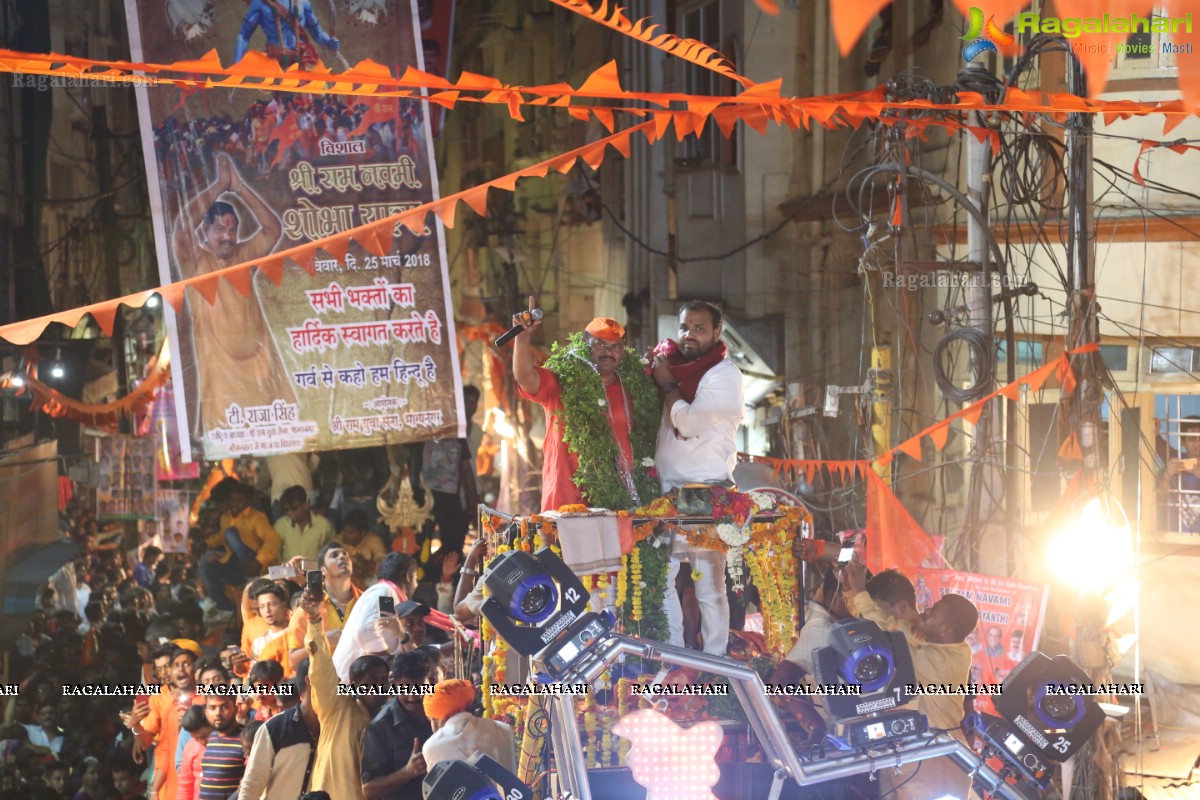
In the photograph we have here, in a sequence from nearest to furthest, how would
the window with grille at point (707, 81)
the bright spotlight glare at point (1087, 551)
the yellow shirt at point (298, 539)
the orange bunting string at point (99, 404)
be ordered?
the bright spotlight glare at point (1087, 551) → the orange bunting string at point (99, 404) → the yellow shirt at point (298, 539) → the window with grille at point (707, 81)

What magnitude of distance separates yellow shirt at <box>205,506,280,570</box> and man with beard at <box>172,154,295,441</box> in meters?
0.92

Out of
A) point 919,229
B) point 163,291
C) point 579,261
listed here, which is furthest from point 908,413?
point 163,291

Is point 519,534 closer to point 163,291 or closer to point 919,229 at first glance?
point 163,291

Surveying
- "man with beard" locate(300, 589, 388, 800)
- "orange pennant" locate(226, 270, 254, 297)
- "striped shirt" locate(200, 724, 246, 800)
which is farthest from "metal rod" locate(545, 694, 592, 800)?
"orange pennant" locate(226, 270, 254, 297)

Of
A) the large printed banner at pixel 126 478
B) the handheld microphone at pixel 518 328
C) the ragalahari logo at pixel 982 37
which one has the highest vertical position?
the ragalahari logo at pixel 982 37

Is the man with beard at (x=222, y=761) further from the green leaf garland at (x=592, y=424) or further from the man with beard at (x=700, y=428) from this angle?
the man with beard at (x=700, y=428)

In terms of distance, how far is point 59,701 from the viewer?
8.77m

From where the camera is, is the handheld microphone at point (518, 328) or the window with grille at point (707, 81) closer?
the handheld microphone at point (518, 328)

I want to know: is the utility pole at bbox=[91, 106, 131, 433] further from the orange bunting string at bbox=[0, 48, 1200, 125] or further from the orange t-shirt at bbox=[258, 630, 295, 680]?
the orange bunting string at bbox=[0, 48, 1200, 125]

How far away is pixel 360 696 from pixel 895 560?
9.90 ft

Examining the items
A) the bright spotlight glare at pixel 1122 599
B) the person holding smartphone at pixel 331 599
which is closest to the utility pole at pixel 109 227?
the person holding smartphone at pixel 331 599

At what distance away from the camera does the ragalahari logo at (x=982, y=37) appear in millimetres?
8438

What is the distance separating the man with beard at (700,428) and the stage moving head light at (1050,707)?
1202 mm

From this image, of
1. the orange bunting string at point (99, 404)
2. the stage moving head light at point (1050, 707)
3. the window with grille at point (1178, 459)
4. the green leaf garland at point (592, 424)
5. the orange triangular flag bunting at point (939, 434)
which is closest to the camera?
the stage moving head light at point (1050, 707)
